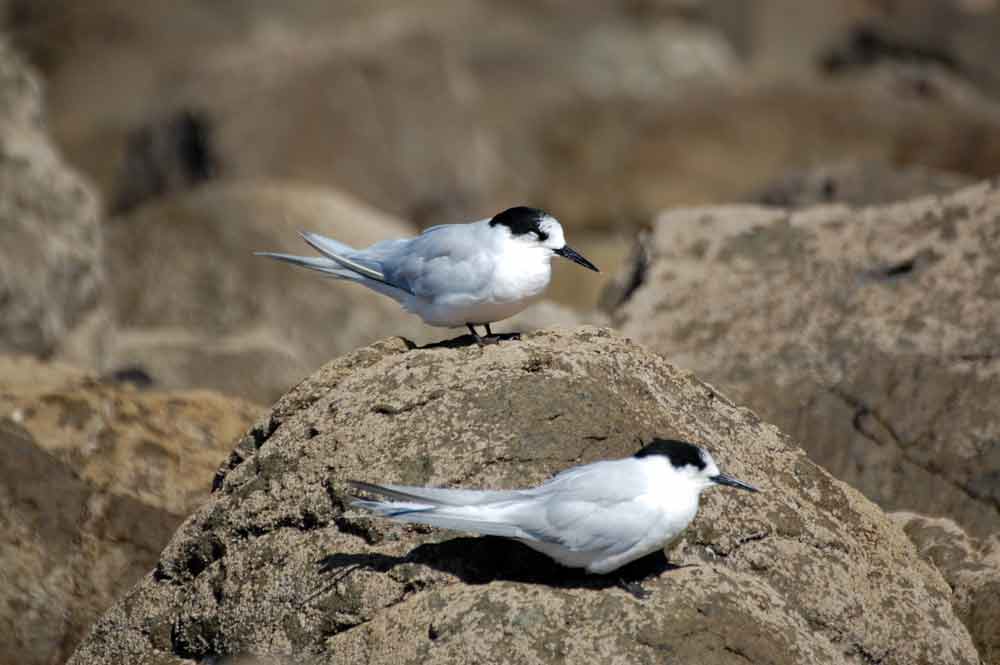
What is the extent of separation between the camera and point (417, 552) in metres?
5.89

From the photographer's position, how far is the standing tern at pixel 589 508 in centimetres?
555

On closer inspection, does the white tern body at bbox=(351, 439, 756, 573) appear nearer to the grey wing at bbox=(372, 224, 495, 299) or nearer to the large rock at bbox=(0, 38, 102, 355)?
the grey wing at bbox=(372, 224, 495, 299)

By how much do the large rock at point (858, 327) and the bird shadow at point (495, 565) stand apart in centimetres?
237

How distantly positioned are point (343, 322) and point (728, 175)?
243 inches

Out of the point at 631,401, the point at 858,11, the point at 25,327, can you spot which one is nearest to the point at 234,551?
the point at 631,401

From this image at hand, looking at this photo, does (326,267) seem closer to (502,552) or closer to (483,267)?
(483,267)

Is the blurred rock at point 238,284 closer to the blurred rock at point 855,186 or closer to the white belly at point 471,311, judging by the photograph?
the blurred rock at point 855,186

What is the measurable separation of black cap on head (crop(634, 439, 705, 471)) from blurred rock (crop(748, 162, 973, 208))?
5344 mm

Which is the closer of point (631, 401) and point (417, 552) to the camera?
point (417, 552)

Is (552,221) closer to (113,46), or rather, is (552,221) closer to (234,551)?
(234,551)

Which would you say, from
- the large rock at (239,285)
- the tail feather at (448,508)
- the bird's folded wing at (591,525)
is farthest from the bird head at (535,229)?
the large rock at (239,285)

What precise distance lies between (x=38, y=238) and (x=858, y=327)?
5234mm

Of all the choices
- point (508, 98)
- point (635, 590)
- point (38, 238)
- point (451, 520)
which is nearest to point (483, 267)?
point (451, 520)

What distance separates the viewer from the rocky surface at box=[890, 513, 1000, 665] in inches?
260
